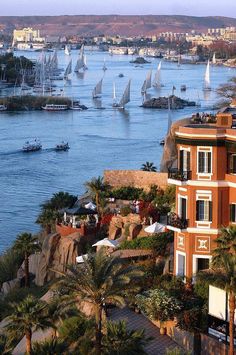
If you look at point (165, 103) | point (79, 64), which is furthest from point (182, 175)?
point (79, 64)

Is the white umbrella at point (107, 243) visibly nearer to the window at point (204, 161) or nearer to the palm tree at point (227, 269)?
the window at point (204, 161)

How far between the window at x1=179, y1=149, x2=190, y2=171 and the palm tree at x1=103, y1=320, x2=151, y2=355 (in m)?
2.25

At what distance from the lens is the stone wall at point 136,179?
14.5m

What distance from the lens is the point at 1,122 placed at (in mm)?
44156

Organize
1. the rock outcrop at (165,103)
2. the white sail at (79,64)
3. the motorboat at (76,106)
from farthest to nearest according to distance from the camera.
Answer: the white sail at (79,64) < the rock outcrop at (165,103) < the motorboat at (76,106)

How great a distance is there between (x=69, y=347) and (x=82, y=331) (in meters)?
0.29

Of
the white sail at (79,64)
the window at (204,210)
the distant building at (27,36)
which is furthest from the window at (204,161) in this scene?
the distant building at (27,36)

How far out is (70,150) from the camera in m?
33.3

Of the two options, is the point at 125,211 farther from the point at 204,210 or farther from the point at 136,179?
the point at 204,210

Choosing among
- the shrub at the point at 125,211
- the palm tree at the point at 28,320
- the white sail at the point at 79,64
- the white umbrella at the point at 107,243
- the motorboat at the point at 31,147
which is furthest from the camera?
the white sail at the point at 79,64

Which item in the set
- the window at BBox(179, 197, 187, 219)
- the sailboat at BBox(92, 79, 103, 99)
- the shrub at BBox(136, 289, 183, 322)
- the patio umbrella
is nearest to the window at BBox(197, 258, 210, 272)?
the window at BBox(179, 197, 187, 219)

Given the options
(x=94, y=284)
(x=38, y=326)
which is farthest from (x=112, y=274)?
(x=38, y=326)

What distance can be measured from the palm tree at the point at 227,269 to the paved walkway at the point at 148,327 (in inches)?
27.3

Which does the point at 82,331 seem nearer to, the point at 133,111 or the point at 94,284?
the point at 94,284
